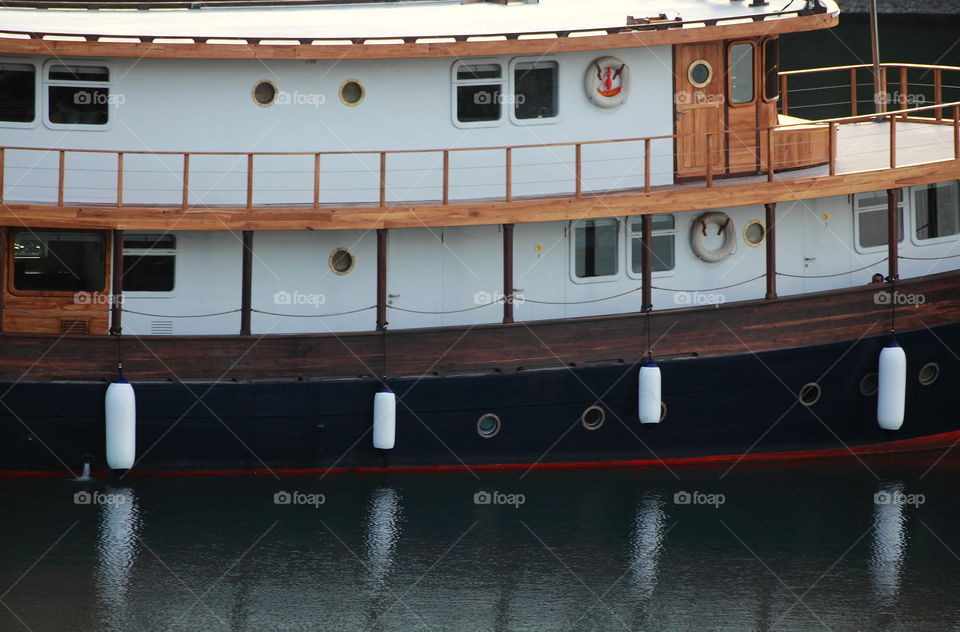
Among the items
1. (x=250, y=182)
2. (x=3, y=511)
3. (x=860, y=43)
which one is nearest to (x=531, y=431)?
(x=250, y=182)

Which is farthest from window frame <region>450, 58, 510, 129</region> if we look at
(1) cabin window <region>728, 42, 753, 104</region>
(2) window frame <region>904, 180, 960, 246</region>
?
(2) window frame <region>904, 180, 960, 246</region>

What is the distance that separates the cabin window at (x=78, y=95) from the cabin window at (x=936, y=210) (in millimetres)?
9363

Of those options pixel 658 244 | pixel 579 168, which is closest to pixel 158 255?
pixel 579 168

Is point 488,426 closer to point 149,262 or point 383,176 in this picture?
point 383,176

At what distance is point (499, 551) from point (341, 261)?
3.74m

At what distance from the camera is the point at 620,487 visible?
717 inches

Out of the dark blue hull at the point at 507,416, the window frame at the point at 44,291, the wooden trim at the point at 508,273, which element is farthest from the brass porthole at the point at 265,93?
the dark blue hull at the point at 507,416

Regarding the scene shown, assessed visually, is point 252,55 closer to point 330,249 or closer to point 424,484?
point 330,249

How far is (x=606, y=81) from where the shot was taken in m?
18.2

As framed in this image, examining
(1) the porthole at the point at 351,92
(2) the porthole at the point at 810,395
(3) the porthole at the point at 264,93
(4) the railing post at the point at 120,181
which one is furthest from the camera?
(2) the porthole at the point at 810,395

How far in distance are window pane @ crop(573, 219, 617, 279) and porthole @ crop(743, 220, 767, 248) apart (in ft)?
5.05

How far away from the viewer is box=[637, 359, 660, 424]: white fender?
17953mm

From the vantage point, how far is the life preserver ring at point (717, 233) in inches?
725

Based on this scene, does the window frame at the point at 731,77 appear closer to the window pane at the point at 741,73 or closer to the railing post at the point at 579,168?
the window pane at the point at 741,73
